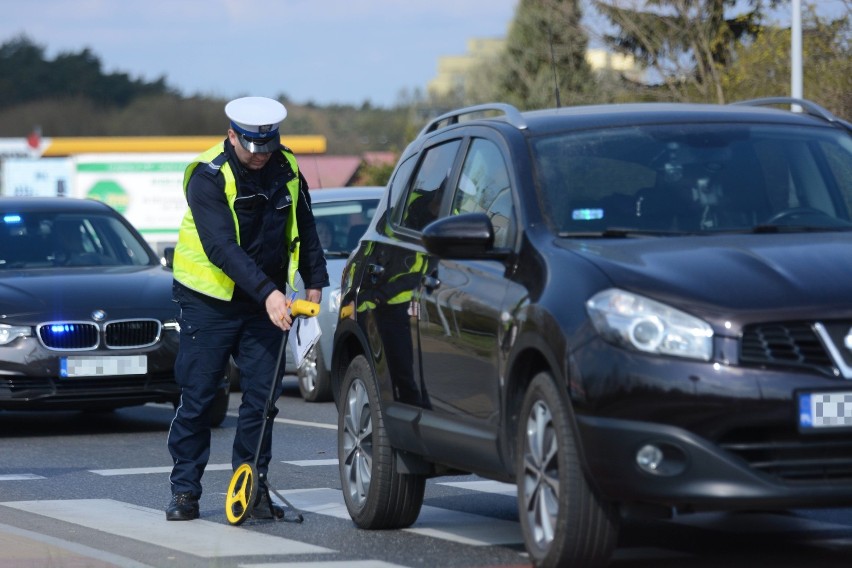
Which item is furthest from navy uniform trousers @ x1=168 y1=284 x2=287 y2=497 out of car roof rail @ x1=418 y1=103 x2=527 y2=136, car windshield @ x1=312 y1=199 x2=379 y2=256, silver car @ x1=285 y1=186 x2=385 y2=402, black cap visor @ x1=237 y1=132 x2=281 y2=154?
car windshield @ x1=312 y1=199 x2=379 y2=256

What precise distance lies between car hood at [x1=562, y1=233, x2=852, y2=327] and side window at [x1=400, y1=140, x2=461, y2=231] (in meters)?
1.39

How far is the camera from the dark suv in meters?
5.57

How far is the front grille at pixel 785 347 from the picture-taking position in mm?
5566

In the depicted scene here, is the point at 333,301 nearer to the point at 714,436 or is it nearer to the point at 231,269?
the point at 231,269

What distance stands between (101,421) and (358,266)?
251 inches

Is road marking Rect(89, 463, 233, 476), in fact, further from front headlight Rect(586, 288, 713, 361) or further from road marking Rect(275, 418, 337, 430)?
front headlight Rect(586, 288, 713, 361)

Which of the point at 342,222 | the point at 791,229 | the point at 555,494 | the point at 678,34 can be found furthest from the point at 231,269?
the point at 678,34

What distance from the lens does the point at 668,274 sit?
5863 millimetres

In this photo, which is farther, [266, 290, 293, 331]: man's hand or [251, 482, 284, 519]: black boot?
[251, 482, 284, 519]: black boot

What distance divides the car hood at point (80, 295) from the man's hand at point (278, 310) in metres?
4.96

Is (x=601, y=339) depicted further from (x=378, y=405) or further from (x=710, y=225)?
(x=378, y=405)

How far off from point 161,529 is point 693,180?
2880 mm

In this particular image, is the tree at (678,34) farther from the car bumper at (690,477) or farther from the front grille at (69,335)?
the car bumper at (690,477)

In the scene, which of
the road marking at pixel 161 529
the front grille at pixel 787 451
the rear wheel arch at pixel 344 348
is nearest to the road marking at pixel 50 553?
the road marking at pixel 161 529
